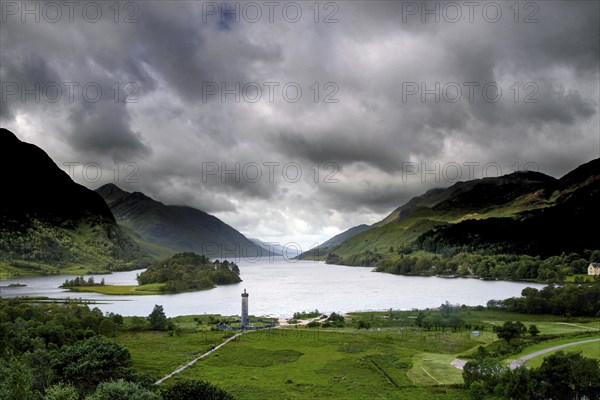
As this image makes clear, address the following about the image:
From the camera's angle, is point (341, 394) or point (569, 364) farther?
point (341, 394)

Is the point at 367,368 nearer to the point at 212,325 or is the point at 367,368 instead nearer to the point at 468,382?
the point at 468,382

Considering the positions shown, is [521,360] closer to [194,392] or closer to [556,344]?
[556,344]

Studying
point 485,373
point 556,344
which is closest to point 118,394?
point 485,373

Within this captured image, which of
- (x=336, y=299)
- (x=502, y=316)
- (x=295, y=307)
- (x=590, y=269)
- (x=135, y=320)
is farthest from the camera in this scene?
(x=590, y=269)

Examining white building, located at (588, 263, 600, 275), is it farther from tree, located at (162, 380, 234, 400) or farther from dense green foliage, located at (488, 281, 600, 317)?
tree, located at (162, 380, 234, 400)

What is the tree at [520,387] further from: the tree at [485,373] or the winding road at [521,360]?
the winding road at [521,360]

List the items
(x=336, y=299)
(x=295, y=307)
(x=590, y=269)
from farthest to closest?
(x=590, y=269), (x=336, y=299), (x=295, y=307)

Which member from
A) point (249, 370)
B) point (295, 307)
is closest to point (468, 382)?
point (249, 370)
